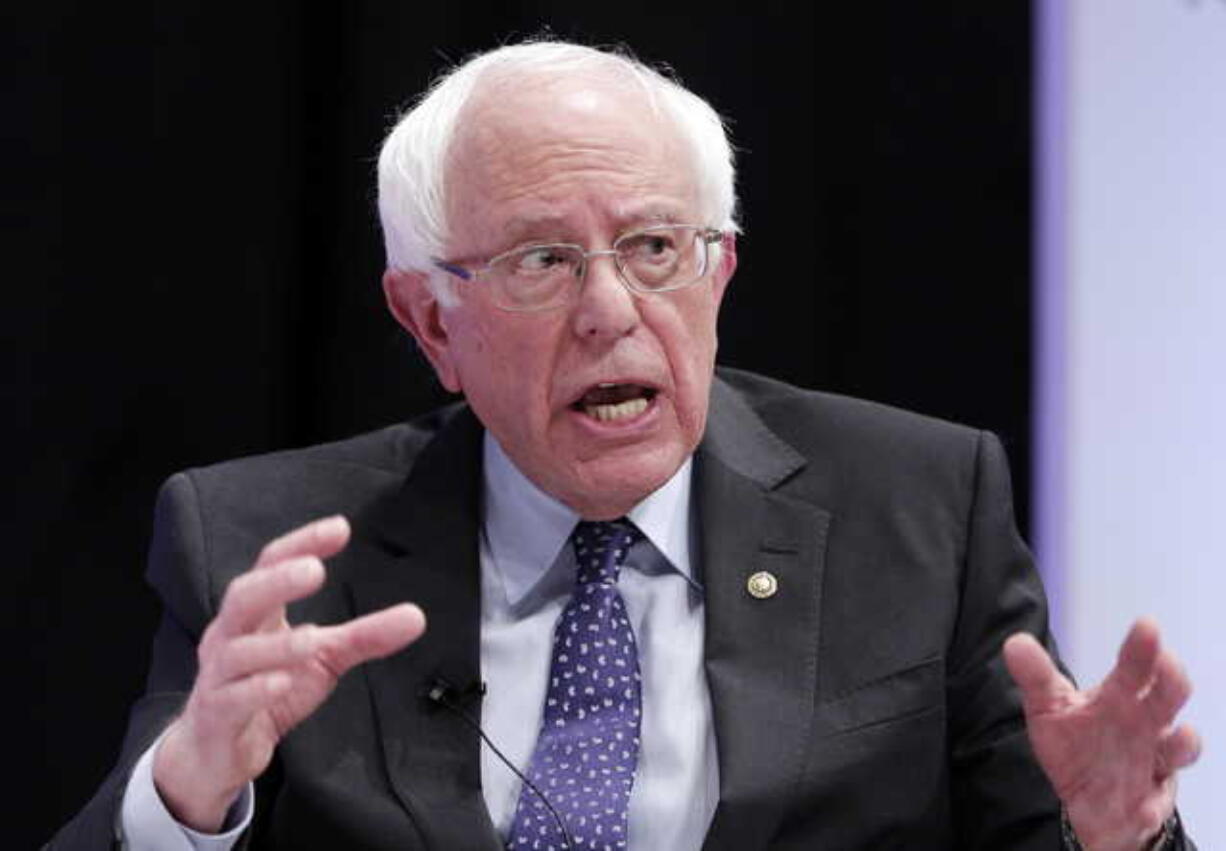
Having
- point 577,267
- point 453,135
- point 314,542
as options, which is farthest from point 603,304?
point 314,542

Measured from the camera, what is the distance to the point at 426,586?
2.59 metres

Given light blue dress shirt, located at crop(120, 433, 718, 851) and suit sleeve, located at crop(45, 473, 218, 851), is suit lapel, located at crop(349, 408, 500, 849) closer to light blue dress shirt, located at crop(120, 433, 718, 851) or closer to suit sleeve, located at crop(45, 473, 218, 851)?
light blue dress shirt, located at crop(120, 433, 718, 851)

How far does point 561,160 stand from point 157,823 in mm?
895

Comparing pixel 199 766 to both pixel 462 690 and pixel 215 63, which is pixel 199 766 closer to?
pixel 462 690

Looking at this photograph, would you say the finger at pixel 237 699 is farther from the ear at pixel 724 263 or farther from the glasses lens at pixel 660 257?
the ear at pixel 724 263

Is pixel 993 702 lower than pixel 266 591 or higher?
lower

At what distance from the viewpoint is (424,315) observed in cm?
273

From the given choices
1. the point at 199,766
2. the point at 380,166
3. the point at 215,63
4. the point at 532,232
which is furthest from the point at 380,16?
the point at 199,766

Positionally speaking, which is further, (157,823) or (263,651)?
(157,823)

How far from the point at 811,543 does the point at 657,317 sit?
35 centimetres

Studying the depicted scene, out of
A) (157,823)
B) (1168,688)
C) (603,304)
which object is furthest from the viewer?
(603,304)

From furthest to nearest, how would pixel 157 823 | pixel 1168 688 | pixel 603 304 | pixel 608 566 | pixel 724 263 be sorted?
pixel 724 263, pixel 608 566, pixel 603 304, pixel 157 823, pixel 1168 688

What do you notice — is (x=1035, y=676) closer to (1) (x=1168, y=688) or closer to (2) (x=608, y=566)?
(1) (x=1168, y=688)

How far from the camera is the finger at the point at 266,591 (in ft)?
6.61
